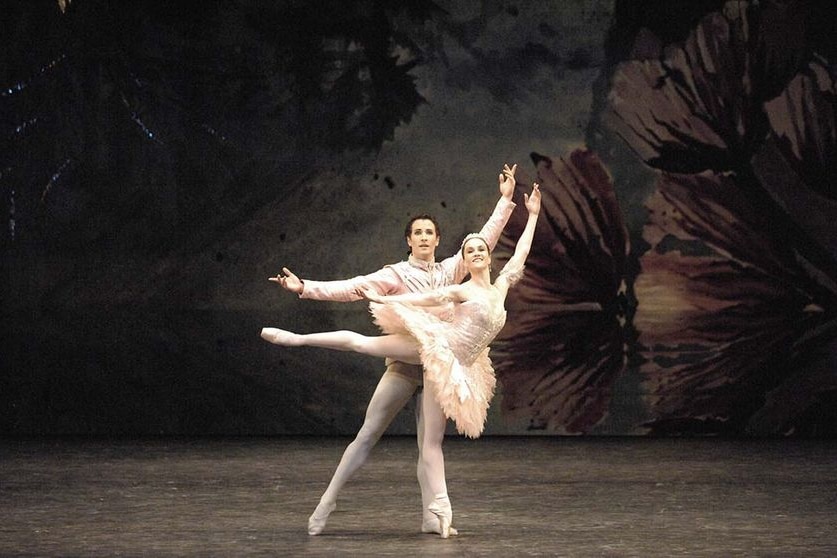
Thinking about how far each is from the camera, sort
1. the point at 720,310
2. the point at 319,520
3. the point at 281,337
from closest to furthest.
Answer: the point at 281,337 → the point at 319,520 → the point at 720,310

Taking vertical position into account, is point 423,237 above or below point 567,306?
above

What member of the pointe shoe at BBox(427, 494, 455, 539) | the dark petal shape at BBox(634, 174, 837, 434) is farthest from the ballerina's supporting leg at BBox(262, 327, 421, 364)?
the dark petal shape at BBox(634, 174, 837, 434)

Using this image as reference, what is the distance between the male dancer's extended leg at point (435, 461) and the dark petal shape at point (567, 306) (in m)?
3.37

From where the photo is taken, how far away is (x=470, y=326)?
506 centimetres

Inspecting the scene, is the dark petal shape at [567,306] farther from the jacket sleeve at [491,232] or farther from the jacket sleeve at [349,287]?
the jacket sleeve at [349,287]

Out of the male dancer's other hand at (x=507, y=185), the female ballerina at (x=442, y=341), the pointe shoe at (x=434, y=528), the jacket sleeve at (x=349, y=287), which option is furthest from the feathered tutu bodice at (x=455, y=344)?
the male dancer's other hand at (x=507, y=185)

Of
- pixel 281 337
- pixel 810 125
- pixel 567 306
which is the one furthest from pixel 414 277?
pixel 810 125

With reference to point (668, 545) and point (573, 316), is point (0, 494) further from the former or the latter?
point (573, 316)

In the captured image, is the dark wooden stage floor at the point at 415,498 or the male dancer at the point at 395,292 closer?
the dark wooden stage floor at the point at 415,498

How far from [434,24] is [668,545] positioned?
Result: 4.40 meters

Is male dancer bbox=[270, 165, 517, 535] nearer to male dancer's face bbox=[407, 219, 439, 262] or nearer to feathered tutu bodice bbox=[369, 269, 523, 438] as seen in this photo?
male dancer's face bbox=[407, 219, 439, 262]

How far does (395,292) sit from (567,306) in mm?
3301

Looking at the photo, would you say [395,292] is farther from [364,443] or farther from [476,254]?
[364,443]

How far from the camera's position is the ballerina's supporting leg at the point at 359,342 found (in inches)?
195
